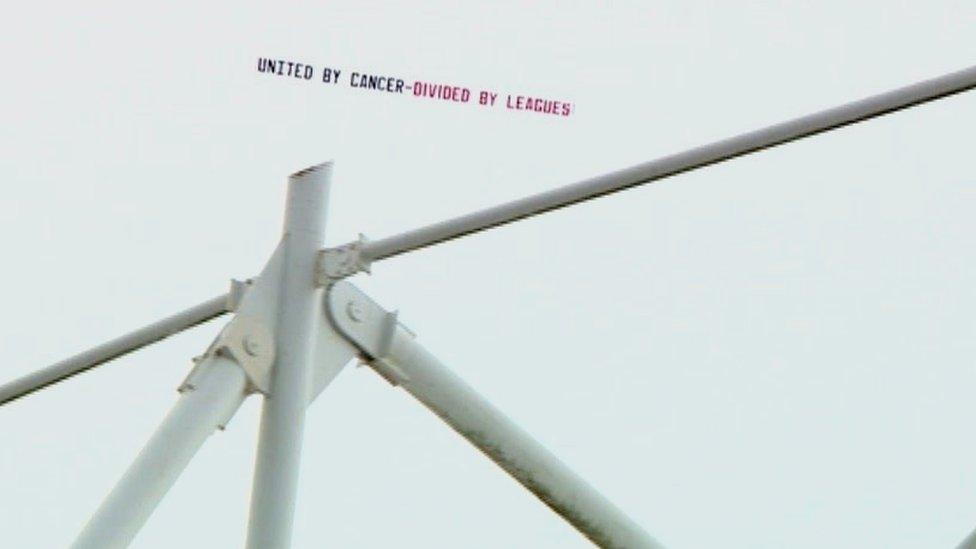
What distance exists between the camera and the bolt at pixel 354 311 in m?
4.49

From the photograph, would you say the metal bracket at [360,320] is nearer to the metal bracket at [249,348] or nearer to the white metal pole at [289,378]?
the white metal pole at [289,378]

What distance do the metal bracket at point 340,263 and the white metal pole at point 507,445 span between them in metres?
0.18

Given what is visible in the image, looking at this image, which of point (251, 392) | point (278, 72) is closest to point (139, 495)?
point (251, 392)

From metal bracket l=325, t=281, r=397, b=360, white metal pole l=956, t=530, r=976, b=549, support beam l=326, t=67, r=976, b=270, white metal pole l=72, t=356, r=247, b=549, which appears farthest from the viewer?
metal bracket l=325, t=281, r=397, b=360

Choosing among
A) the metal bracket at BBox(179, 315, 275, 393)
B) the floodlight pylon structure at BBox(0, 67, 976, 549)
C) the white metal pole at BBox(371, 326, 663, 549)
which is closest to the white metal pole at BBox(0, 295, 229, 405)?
the floodlight pylon structure at BBox(0, 67, 976, 549)

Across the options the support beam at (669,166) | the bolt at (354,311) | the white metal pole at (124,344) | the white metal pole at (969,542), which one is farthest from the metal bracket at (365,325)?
the white metal pole at (969,542)

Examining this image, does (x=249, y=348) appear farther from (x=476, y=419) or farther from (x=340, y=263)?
(x=476, y=419)

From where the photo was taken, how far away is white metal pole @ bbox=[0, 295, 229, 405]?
4.56m

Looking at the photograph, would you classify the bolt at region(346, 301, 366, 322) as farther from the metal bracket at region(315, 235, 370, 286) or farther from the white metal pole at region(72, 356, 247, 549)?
the white metal pole at region(72, 356, 247, 549)

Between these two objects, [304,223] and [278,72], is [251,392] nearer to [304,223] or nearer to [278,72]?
[304,223]

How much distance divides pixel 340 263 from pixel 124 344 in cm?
54

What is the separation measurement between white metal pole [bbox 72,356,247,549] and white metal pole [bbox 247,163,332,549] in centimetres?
10

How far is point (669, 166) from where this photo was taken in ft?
12.9

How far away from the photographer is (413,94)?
15.0ft
